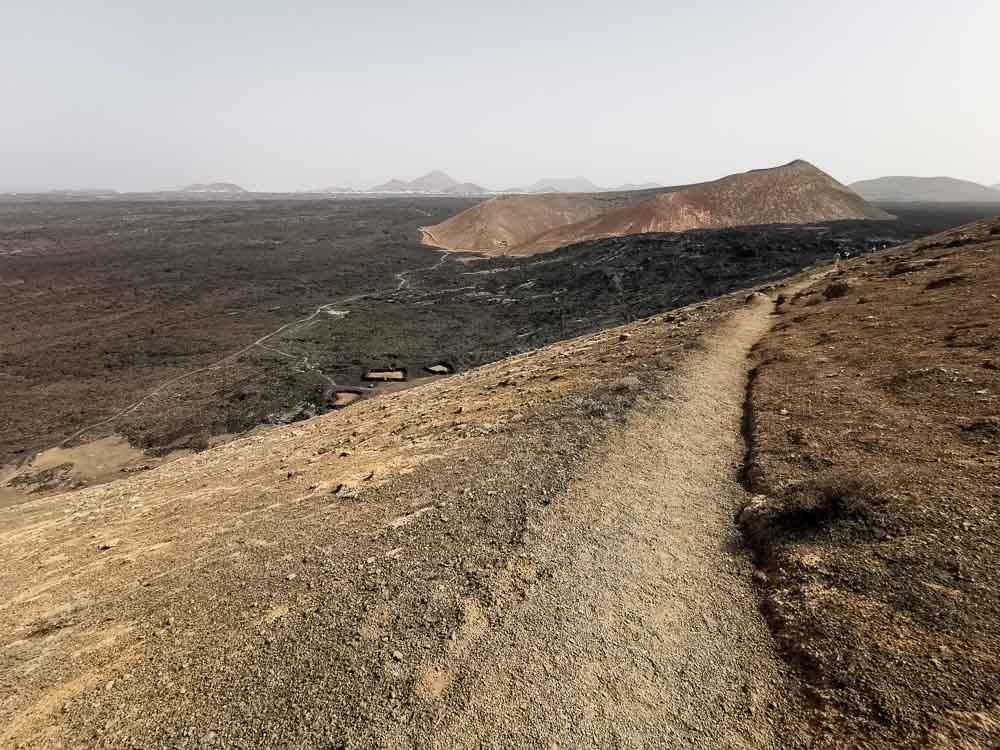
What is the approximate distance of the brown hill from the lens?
86812mm

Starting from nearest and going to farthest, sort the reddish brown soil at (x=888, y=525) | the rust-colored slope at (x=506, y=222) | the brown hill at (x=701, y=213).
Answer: the reddish brown soil at (x=888, y=525), the brown hill at (x=701, y=213), the rust-colored slope at (x=506, y=222)

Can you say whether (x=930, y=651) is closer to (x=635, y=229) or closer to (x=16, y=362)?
(x=16, y=362)

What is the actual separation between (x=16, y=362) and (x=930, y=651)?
54517 millimetres

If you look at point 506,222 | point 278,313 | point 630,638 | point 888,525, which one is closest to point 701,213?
point 506,222

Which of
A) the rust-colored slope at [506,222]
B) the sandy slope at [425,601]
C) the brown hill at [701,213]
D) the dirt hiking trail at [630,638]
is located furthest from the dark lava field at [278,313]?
the dirt hiking trail at [630,638]

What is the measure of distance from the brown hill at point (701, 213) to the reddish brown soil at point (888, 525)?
6980cm

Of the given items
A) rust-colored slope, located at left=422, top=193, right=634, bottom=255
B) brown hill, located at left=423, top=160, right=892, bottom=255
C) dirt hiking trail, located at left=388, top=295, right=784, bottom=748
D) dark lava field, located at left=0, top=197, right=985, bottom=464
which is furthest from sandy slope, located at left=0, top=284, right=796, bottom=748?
rust-colored slope, located at left=422, top=193, right=634, bottom=255

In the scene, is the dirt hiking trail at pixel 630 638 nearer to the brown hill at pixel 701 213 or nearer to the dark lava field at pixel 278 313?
the dark lava field at pixel 278 313

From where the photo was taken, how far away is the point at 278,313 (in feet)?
168

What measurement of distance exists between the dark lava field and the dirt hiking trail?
23.6 metres

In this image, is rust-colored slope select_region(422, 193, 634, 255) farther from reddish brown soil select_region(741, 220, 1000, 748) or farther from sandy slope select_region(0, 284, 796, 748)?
sandy slope select_region(0, 284, 796, 748)

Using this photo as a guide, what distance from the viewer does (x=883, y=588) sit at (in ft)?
23.9

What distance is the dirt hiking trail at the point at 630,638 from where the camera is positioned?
5980 millimetres

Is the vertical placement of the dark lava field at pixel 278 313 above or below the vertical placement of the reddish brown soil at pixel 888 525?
below
